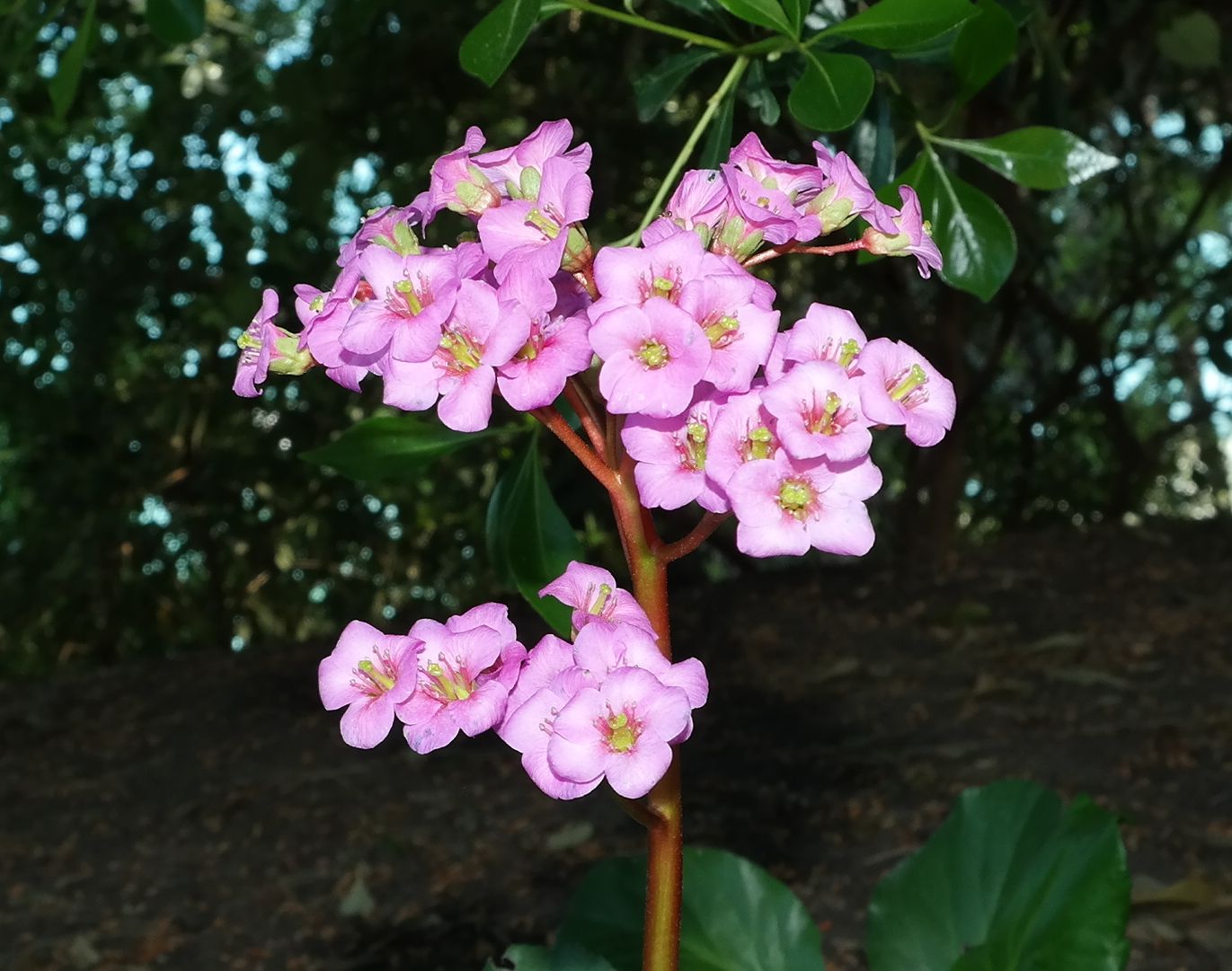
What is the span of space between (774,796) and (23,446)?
2.37m

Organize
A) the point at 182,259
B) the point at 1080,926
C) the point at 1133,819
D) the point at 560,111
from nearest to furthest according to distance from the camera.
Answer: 1. the point at 1080,926
2. the point at 1133,819
3. the point at 560,111
4. the point at 182,259

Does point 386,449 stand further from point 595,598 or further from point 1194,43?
point 1194,43

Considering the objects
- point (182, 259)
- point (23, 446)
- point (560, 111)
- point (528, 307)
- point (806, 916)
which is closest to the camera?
point (528, 307)

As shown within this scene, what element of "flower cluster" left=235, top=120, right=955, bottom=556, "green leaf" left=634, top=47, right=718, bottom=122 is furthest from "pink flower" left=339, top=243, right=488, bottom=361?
"green leaf" left=634, top=47, right=718, bottom=122

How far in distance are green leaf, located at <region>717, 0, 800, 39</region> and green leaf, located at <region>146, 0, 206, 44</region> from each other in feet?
1.81

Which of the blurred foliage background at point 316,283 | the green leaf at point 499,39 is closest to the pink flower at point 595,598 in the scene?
the green leaf at point 499,39

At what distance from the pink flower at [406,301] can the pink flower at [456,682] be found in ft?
0.39

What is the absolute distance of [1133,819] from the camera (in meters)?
1.85

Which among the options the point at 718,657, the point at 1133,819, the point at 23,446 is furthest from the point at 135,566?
the point at 1133,819

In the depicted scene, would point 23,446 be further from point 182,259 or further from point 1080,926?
point 1080,926

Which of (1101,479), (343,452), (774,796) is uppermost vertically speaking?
(343,452)

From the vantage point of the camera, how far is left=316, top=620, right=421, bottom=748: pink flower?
608 mm

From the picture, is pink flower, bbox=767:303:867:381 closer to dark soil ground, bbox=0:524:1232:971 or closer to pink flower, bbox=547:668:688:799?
pink flower, bbox=547:668:688:799

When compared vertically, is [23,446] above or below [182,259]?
below
